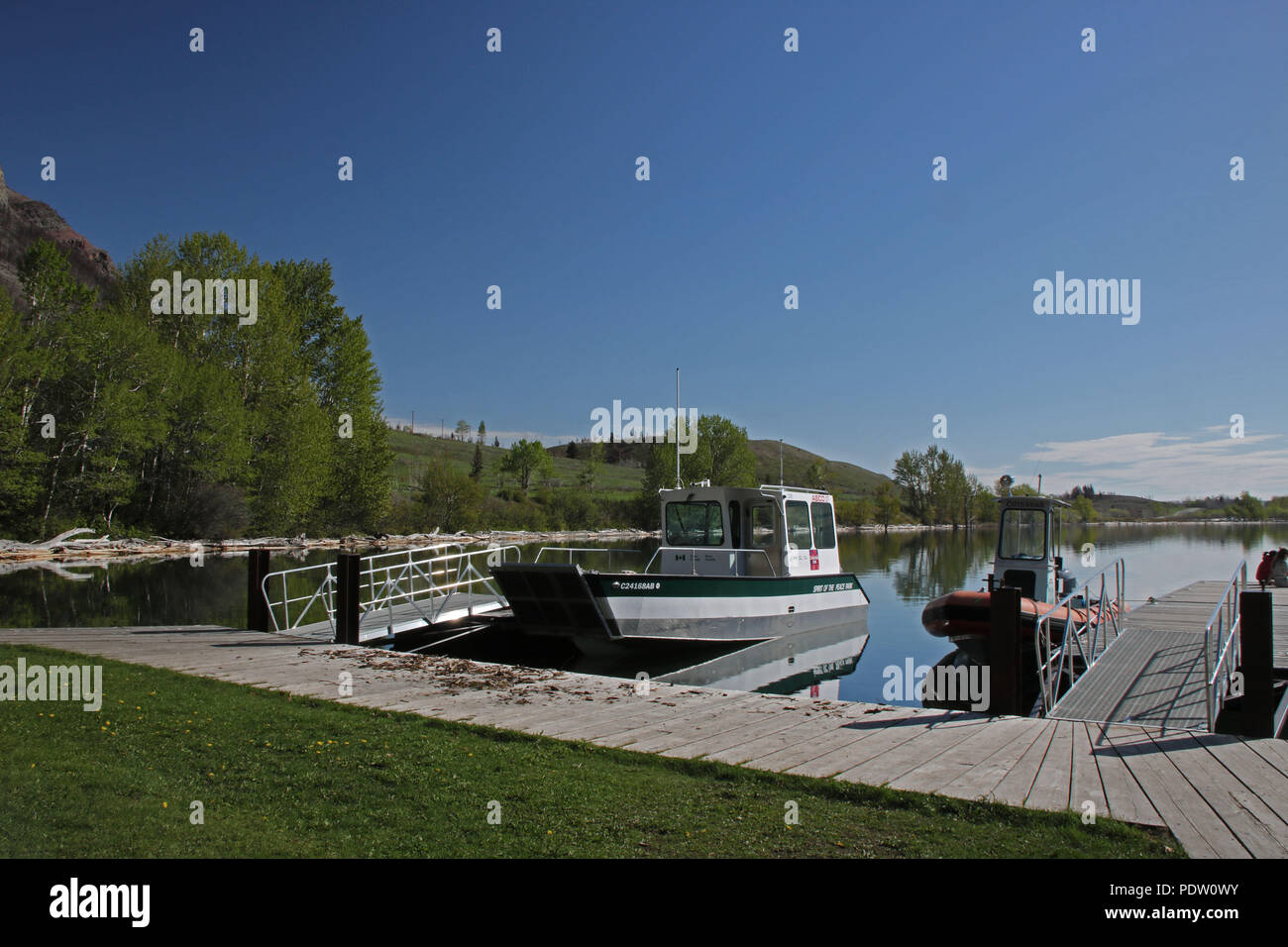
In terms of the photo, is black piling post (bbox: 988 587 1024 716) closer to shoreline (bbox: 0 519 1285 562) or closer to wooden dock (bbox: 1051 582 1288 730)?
wooden dock (bbox: 1051 582 1288 730)

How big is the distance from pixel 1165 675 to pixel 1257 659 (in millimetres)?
3601

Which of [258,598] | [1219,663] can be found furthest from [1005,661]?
[258,598]

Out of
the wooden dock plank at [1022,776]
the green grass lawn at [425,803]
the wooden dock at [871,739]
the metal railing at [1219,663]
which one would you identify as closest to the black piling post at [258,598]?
the wooden dock at [871,739]

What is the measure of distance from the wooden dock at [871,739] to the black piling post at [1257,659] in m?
0.91

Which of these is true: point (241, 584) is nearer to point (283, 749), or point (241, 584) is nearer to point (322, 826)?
point (283, 749)

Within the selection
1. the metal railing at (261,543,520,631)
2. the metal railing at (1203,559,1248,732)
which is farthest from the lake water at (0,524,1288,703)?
the metal railing at (1203,559,1248,732)

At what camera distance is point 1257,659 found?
24.2 ft

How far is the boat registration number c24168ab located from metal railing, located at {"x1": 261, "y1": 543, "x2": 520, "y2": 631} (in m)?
6.91

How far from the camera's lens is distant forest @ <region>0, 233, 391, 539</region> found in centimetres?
3972

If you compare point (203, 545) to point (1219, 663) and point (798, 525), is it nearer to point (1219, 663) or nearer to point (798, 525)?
point (798, 525)

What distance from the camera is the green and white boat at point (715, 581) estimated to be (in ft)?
46.9

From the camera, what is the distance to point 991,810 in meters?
5.07
